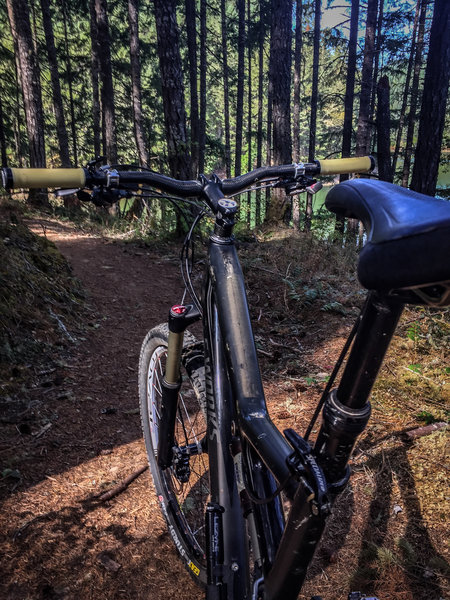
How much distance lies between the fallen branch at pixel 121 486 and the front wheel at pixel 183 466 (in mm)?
367

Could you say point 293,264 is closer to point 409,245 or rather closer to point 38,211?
point 409,245

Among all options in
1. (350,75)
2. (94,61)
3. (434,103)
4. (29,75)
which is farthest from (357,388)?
(350,75)

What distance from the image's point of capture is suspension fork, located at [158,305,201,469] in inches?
75.9

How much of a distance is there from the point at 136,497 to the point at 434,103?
8.06 m

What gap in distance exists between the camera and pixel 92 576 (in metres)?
2.14

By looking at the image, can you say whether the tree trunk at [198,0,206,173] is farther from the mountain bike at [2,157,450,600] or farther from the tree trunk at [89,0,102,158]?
the mountain bike at [2,157,450,600]

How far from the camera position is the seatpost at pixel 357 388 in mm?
878

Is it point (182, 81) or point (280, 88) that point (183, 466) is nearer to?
point (182, 81)

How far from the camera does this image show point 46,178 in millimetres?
1648

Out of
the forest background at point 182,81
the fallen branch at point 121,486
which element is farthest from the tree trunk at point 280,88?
the fallen branch at point 121,486

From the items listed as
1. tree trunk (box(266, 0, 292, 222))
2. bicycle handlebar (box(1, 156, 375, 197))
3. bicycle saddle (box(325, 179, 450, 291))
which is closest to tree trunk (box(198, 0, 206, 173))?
tree trunk (box(266, 0, 292, 222))

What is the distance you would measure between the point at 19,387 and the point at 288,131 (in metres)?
10.3

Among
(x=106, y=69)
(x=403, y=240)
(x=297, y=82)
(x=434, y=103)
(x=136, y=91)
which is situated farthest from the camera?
(x=297, y=82)

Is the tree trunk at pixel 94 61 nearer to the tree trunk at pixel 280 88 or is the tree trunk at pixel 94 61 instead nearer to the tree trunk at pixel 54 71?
the tree trunk at pixel 54 71
